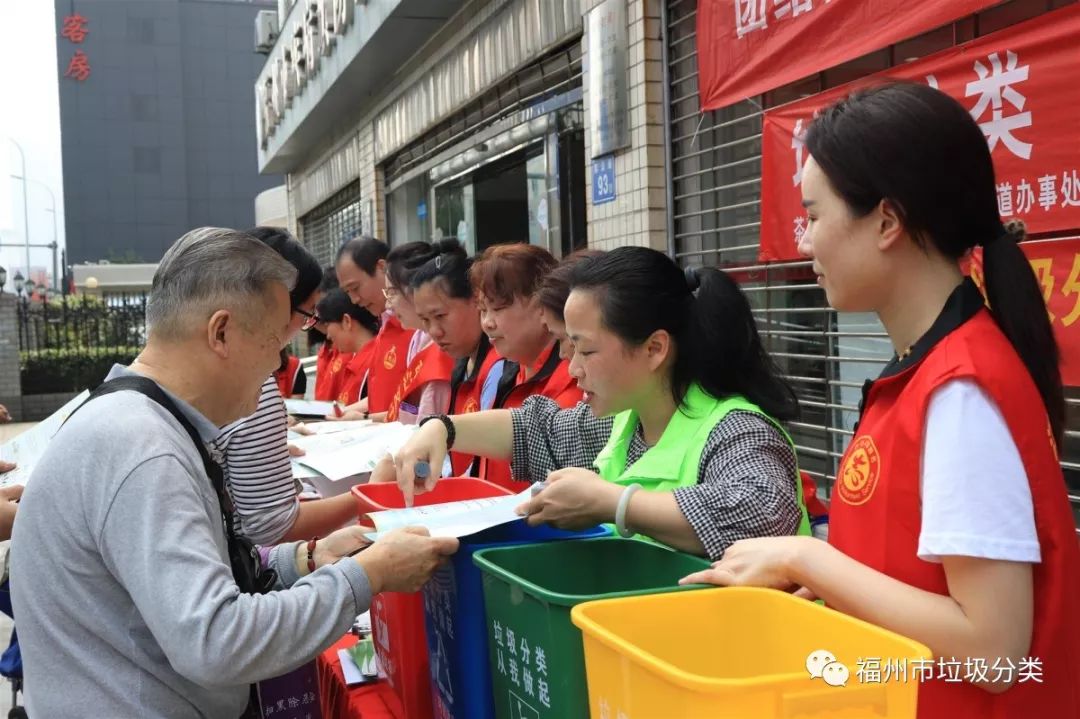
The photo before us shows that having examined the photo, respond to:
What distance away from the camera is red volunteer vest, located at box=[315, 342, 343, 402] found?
238 inches

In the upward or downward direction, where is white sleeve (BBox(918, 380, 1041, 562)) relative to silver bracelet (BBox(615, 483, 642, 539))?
upward

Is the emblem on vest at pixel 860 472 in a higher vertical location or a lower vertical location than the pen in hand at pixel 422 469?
higher

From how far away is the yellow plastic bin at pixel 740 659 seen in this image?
91 centimetres

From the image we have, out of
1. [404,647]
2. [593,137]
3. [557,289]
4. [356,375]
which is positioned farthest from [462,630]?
[593,137]

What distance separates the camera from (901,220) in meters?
1.30

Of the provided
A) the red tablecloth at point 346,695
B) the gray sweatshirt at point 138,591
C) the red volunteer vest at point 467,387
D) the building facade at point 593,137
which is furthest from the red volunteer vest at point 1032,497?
the red volunteer vest at point 467,387

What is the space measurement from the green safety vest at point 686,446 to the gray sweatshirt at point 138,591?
23.1 inches

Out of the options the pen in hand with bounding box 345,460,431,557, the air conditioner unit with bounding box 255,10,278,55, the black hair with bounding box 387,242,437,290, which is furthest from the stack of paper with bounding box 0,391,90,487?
the air conditioner unit with bounding box 255,10,278,55

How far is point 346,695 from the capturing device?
1901mm

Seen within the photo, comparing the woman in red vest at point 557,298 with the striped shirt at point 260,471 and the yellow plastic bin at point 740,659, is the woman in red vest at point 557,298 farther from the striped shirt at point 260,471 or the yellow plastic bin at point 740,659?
the yellow plastic bin at point 740,659

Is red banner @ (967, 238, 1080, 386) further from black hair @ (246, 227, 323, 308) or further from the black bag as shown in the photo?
the black bag

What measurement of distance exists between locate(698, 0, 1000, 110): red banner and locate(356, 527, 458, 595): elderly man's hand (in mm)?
2467

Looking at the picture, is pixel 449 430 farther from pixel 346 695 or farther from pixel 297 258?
pixel 297 258

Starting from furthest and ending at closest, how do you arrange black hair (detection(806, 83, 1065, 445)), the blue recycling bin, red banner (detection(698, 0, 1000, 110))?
1. red banner (detection(698, 0, 1000, 110))
2. the blue recycling bin
3. black hair (detection(806, 83, 1065, 445))
